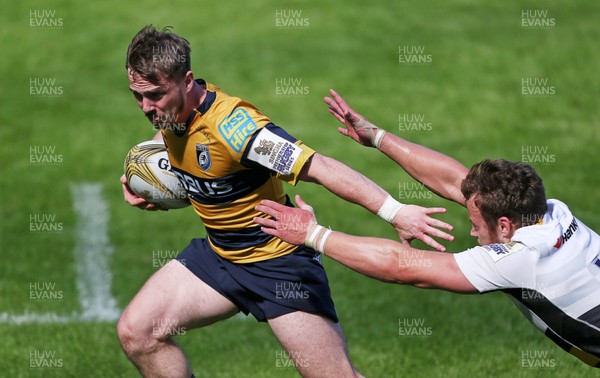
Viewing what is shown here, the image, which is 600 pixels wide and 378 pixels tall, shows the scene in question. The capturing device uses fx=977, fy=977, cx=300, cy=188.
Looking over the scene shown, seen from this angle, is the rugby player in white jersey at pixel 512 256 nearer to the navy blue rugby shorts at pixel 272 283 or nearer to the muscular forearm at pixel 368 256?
the muscular forearm at pixel 368 256

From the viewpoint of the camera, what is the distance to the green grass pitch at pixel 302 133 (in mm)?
9945

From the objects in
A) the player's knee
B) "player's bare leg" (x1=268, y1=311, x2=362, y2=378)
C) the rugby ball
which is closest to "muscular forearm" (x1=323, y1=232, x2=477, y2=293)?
"player's bare leg" (x1=268, y1=311, x2=362, y2=378)

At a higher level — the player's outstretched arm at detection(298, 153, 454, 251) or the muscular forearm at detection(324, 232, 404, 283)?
the player's outstretched arm at detection(298, 153, 454, 251)

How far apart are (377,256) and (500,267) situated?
0.77m

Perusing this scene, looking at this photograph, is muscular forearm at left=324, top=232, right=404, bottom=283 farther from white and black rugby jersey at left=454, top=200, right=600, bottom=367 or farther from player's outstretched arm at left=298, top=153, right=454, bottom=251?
white and black rugby jersey at left=454, top=200, right=600, bottom=367

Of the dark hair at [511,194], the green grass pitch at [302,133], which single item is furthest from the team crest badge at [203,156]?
the green grass pitch at [302,133]

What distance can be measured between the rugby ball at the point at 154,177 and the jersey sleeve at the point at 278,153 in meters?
1.19

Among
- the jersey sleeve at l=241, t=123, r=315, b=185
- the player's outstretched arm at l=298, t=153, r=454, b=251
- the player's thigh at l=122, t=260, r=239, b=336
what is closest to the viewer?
the player's outstretched arm at l=298, t=153, r=454, b=251

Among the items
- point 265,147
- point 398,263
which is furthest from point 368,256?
point 265,147

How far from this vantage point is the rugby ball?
7770mm

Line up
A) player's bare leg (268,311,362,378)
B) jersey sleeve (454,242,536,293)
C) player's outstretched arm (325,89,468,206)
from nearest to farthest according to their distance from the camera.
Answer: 1. jersey sleeve (454,242,536,293)
2. player's bare leg (268,311,362,378)
3. player's outstretched arm (325,89,468,206)

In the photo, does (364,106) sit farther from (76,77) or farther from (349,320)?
(349,320)

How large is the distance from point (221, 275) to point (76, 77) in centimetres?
1155

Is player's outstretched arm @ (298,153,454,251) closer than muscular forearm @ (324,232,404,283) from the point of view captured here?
No
